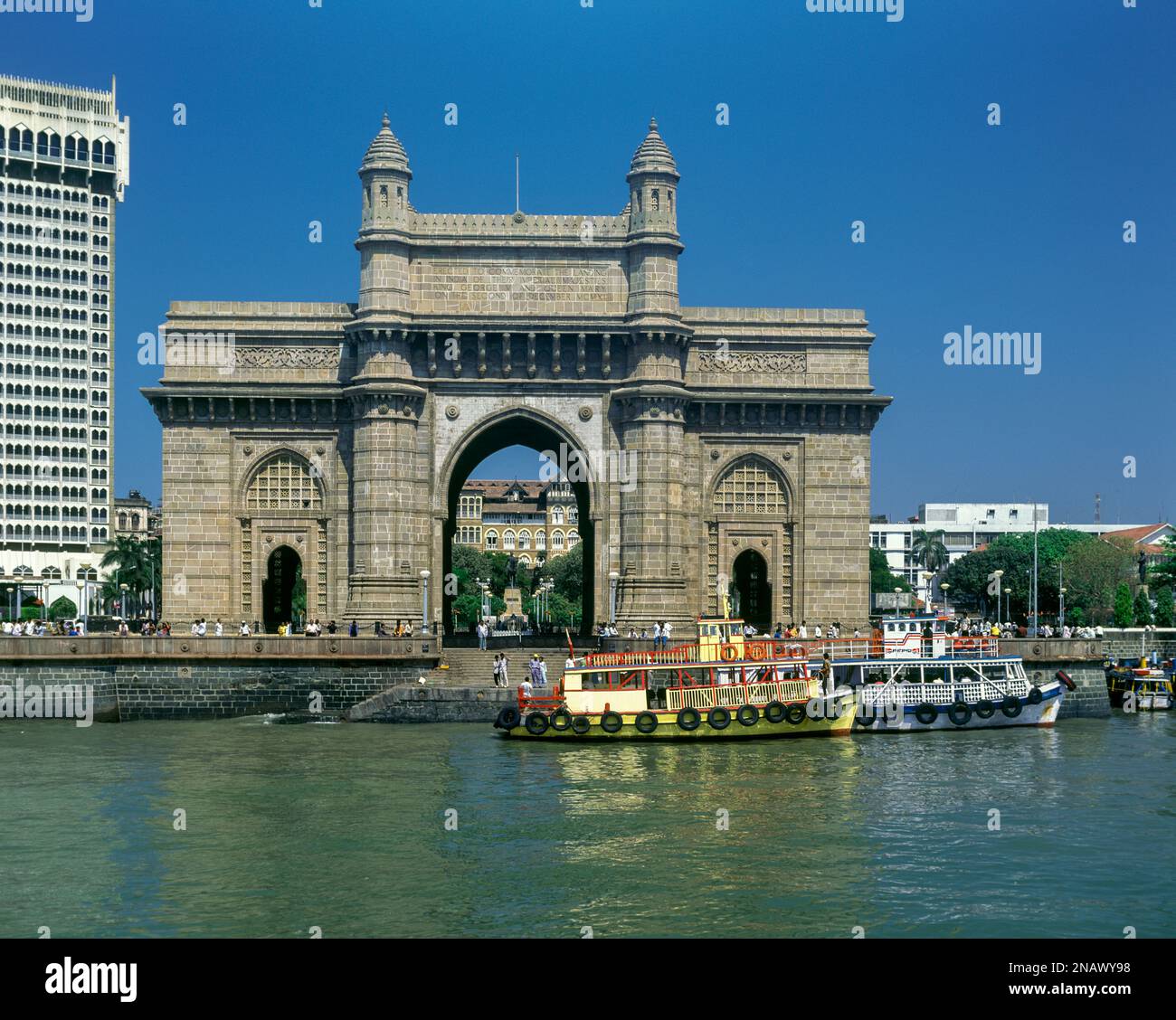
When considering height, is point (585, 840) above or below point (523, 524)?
below

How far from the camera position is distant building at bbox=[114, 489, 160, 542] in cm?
17001

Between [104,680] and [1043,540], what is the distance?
296ft

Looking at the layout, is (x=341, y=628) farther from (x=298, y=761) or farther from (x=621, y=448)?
(x=298, y=761)

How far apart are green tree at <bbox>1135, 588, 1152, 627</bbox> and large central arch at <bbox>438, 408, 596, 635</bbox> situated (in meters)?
39.0

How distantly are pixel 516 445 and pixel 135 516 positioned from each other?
116552mm

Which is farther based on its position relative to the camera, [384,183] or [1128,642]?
[1128,642]

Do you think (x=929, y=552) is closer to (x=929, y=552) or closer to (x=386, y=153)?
(x=929, y=552)

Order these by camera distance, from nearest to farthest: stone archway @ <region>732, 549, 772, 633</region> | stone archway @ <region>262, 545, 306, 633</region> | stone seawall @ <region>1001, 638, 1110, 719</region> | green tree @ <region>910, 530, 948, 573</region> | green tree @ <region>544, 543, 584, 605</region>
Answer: stone seawall @ <region>1001, 638, 1110, 719</region>, stone archway @ <region>262, 545, 306, 633</region>, stone archway @ <region>732, 549, 772, 633</region>, green tree @ <region>544, 543, 584, 605</region>, green tree @ <region>910, 530, 948, 573</region>

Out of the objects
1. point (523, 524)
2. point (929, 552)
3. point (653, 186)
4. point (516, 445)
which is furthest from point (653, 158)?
point (523, 524)

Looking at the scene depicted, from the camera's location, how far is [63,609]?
407 ft

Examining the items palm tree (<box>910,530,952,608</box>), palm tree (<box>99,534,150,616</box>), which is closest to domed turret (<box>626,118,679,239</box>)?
palm tree (<box>99,534,150,616</box>)

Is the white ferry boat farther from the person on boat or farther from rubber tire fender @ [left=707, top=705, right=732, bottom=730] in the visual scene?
rubber tire fender @ [left=707, top=705, right=732, bottom=730]

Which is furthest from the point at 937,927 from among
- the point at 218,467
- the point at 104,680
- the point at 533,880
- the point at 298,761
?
the point at 218,467
